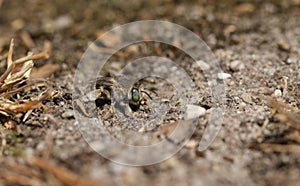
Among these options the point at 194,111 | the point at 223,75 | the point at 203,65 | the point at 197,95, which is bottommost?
the point at 194,111

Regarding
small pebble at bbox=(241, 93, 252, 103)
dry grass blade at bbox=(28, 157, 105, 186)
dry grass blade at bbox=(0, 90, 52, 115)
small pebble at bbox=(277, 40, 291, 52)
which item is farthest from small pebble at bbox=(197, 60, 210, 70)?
dry grass blade at bbox=(28, 157, 105, 186)

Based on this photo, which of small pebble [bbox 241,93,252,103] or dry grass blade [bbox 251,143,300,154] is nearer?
dry grass blade [bbox 251,143,300,154]

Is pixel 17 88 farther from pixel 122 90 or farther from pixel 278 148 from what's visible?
pixel 278 148

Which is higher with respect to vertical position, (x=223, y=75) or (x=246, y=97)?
(x=223, y=75)

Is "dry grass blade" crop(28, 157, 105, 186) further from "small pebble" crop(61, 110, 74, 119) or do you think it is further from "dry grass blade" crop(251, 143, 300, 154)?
"dry grass blade" crop(251, 143, 300, 154)

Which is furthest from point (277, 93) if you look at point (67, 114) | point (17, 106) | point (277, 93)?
point (17, 106)

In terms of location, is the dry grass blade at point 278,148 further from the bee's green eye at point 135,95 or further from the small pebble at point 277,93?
the bee's green eye at point 135,95

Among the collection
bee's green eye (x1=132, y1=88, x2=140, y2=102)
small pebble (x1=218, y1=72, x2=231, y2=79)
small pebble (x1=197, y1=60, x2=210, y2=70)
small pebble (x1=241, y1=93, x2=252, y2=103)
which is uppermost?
small pebble (x1=197, y1=60, x2=210, y2=70)

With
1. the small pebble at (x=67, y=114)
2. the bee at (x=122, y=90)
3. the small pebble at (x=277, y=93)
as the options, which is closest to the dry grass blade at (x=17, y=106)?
the small pebble at (x=67, y=114)
